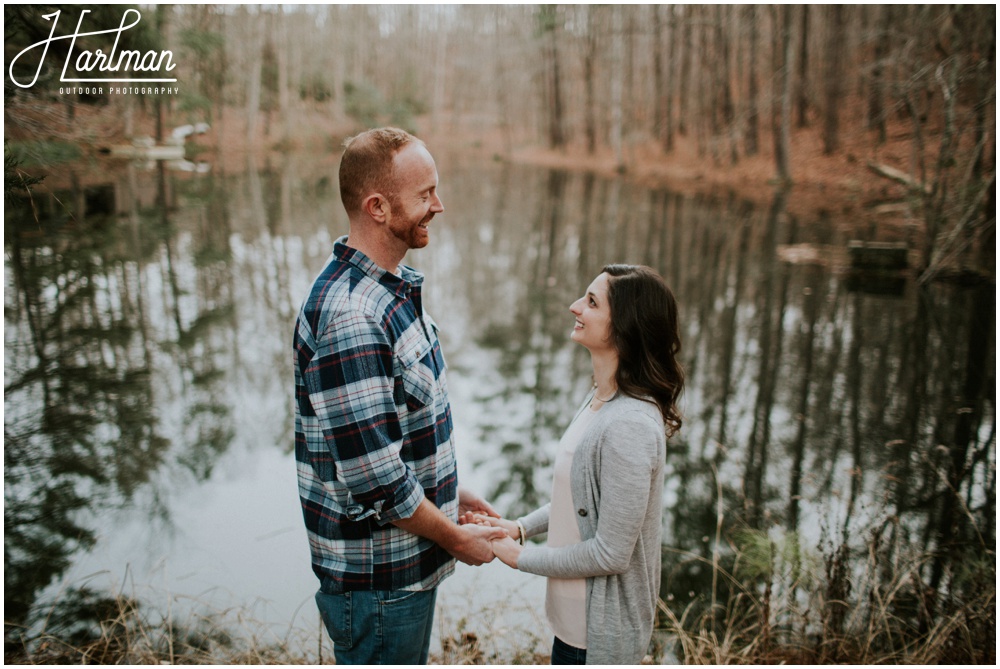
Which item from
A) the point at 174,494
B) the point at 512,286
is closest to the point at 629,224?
the point at 512,286

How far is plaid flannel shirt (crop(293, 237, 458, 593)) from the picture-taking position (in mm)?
1793

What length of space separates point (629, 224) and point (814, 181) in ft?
26.4

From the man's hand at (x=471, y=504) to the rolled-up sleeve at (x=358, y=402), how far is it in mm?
507

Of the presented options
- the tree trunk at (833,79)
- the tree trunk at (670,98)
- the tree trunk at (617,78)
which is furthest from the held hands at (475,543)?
the tree trunk at (670,98)

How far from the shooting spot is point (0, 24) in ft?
10.5

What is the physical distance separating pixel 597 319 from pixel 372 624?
3.32 ft

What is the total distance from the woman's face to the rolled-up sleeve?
51cm

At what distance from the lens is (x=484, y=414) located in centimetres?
628

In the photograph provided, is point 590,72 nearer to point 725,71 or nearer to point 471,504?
point 725,71

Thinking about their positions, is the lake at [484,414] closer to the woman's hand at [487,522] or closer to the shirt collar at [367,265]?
the shirt collar at [367,265]

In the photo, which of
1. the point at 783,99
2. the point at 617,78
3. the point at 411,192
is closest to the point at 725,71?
the point at 617,78

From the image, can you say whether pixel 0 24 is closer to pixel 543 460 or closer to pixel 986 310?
pixel 543 460

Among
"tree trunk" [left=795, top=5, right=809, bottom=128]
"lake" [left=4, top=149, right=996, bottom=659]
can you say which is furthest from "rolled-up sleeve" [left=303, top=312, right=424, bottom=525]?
"tree trunk" [left=795, top=5, right=809, bottom=128]

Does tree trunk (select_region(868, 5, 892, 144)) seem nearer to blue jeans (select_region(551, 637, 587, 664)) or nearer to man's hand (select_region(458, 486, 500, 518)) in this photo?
man's hand (select_region(458, 486, 500, 518))
